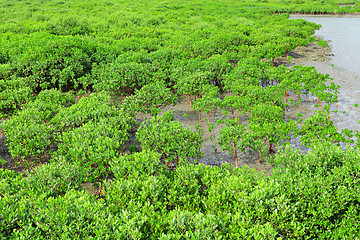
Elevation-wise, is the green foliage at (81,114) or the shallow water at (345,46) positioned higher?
the shallow water at (345,46)

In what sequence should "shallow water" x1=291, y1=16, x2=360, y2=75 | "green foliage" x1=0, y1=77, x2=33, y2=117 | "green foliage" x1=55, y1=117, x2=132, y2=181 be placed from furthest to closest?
"shallow water" x1=291, y1=16, x2=360, y2=75 → "green foliage" x1=0, y1=77, x2=33, y2=117 → "green foliage" x1=55, y1=117, x2=132, y2=181

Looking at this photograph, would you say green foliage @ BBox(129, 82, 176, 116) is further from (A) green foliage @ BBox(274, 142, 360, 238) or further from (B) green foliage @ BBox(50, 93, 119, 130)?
(A) green foliage @ BBox(274, 142, 360, 238)

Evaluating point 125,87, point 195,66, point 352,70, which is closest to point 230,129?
point 195,66

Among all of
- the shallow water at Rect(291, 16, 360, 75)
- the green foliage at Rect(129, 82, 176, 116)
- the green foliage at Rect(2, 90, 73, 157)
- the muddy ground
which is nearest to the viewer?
the green foliage at Rect(2, 90, 73, 157)

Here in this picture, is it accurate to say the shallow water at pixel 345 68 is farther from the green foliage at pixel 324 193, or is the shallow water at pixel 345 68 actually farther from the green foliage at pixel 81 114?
the green foliage at pixel 81 114

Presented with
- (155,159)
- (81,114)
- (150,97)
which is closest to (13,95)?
(81,114)

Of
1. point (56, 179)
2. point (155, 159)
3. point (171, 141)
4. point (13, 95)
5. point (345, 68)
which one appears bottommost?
point (56, 179)

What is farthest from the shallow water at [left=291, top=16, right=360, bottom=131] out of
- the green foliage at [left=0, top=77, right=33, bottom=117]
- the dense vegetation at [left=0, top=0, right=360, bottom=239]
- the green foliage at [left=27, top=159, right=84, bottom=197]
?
the green foliage at [left=0, top=77, right=33, bottom=117]

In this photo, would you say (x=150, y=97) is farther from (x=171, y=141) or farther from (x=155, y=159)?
(x=155, y=159)

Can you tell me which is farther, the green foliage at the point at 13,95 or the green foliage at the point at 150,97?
the green foliage at the point at 150,97

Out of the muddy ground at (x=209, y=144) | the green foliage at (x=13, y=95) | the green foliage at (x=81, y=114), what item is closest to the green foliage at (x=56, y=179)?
the muddy ground at (x=209, y=144)

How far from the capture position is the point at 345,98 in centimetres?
3228

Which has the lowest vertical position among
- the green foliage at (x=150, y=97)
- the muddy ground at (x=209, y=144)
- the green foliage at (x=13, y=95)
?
the muddy ground at (x=209, y=144)

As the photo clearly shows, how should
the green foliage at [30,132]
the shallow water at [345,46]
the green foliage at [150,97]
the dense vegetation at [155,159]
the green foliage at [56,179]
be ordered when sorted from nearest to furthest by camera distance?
1. the dense vegetation at [155,159]
2. the green foliage at [56,179]
3. the green foliage at [30,132]
4. the green foliage at [150,97]
5. the shallow water at [345,46]
